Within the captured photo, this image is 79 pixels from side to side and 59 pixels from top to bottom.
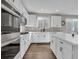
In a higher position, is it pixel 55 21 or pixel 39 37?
pixel 55 21

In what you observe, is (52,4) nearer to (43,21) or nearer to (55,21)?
(55,21)

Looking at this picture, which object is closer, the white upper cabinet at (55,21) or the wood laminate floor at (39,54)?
the wood laminate floor at (39,54)

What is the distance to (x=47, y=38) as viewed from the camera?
794 centimetres

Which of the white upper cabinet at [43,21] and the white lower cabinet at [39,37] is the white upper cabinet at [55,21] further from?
the white lower cabinet at [39,37]

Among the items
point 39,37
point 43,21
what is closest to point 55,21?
point 43,21

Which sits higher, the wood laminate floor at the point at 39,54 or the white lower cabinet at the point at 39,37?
the white lower cabinet at the point at 39,37

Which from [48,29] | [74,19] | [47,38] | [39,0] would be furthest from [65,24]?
[39,0]

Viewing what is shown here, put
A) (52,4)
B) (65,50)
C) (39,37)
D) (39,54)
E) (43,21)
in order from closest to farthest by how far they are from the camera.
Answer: (65,50) < (39,54) < (52,4) < (39,37) < (43,21)

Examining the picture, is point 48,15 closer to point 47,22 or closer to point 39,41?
point 47,22

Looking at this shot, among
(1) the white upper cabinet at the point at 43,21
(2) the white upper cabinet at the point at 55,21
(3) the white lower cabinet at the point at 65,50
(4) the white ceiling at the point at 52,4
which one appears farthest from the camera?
(1) the white upper cabinet at the point at 43,21

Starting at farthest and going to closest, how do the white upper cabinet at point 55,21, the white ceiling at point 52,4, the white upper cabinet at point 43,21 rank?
the white upper cabinet at point 43,21 < the white upper cabinet at point 55,21 < the white ceiling at point 52,4

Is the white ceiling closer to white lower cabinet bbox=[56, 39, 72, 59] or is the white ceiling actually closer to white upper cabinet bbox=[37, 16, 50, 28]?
white upper cabinet bbox=[37, 16, 50, 28]

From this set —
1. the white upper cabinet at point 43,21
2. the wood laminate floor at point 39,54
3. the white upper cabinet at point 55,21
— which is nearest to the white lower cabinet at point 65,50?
the wood laminate floor at point 39,54

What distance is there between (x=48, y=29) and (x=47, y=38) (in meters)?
0.91
